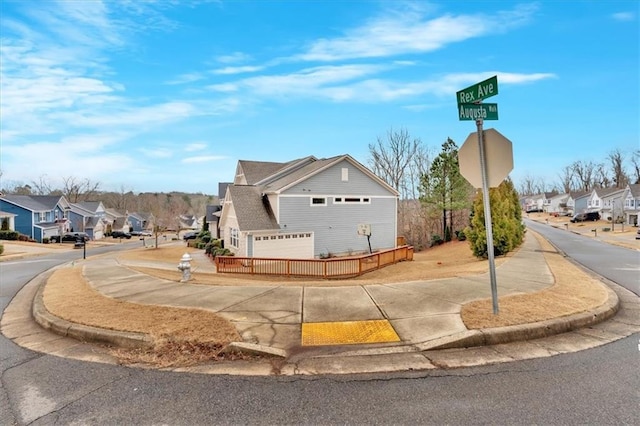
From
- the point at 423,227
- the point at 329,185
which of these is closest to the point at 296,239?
the point at 329,185

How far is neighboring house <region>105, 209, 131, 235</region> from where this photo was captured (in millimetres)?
71769

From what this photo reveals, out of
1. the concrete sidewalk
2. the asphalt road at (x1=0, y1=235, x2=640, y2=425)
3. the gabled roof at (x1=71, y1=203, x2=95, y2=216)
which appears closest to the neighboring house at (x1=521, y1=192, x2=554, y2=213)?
the concrete sidewalk

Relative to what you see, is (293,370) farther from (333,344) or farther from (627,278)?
(627,278)

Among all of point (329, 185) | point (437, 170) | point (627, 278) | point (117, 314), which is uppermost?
point (437, 170)

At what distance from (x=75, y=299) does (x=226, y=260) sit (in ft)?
30.4

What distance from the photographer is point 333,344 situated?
4156 mm

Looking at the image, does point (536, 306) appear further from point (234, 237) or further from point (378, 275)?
point (234, 237)

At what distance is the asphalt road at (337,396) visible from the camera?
272 centimetres

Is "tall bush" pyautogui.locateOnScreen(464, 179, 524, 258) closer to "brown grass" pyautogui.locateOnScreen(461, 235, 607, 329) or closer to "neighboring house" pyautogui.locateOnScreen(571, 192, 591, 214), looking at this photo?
"brown grass" pyautogui.locateOnScreen(461, 235, 607, 329)

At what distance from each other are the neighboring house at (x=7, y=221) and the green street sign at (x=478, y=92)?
2187 inches

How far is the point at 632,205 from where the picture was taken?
169ft

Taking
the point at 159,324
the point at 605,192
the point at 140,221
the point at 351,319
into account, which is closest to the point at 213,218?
the point at 159,324

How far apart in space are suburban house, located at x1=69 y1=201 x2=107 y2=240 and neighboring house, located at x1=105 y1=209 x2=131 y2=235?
4.32 m

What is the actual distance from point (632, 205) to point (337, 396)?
228 ft
